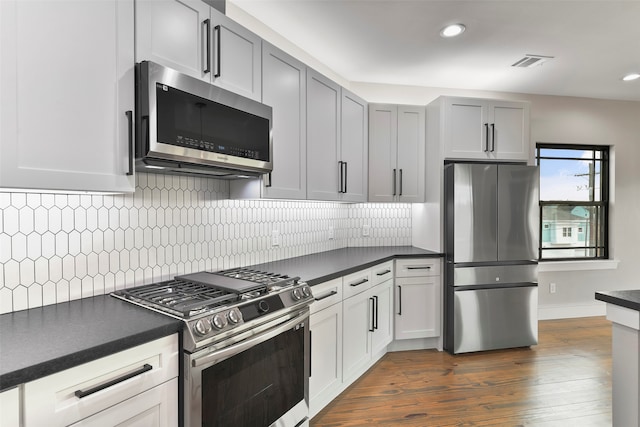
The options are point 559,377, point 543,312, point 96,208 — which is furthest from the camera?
point 543,312

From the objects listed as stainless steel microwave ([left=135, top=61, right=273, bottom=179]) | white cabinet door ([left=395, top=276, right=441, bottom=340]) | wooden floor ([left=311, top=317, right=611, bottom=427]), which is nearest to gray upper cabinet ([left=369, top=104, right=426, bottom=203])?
white cabinet door ([left=395, top=276, right=441, bottom=340])

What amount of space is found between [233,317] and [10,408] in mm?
739

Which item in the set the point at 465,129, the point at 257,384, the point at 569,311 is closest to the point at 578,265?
the point at 569,311

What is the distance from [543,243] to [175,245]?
14.7 ft

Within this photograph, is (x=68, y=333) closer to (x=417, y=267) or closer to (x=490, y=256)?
(x=417, y=267)

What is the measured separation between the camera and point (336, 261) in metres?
2.93

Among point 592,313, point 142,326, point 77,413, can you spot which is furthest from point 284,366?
point 592,313

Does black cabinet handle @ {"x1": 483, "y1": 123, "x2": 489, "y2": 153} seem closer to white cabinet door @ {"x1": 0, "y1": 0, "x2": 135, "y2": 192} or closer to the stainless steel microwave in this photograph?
the stainless steel microwave

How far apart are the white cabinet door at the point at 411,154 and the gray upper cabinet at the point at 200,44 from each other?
6.51 feet

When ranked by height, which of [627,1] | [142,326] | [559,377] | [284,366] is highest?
[627,1]

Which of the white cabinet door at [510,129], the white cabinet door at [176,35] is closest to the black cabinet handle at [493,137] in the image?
the white cabinet door at [510,129]

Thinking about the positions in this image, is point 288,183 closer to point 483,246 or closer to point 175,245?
point 175,245

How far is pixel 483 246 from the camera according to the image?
345 cm

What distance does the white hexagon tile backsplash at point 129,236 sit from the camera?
4.84 ft
